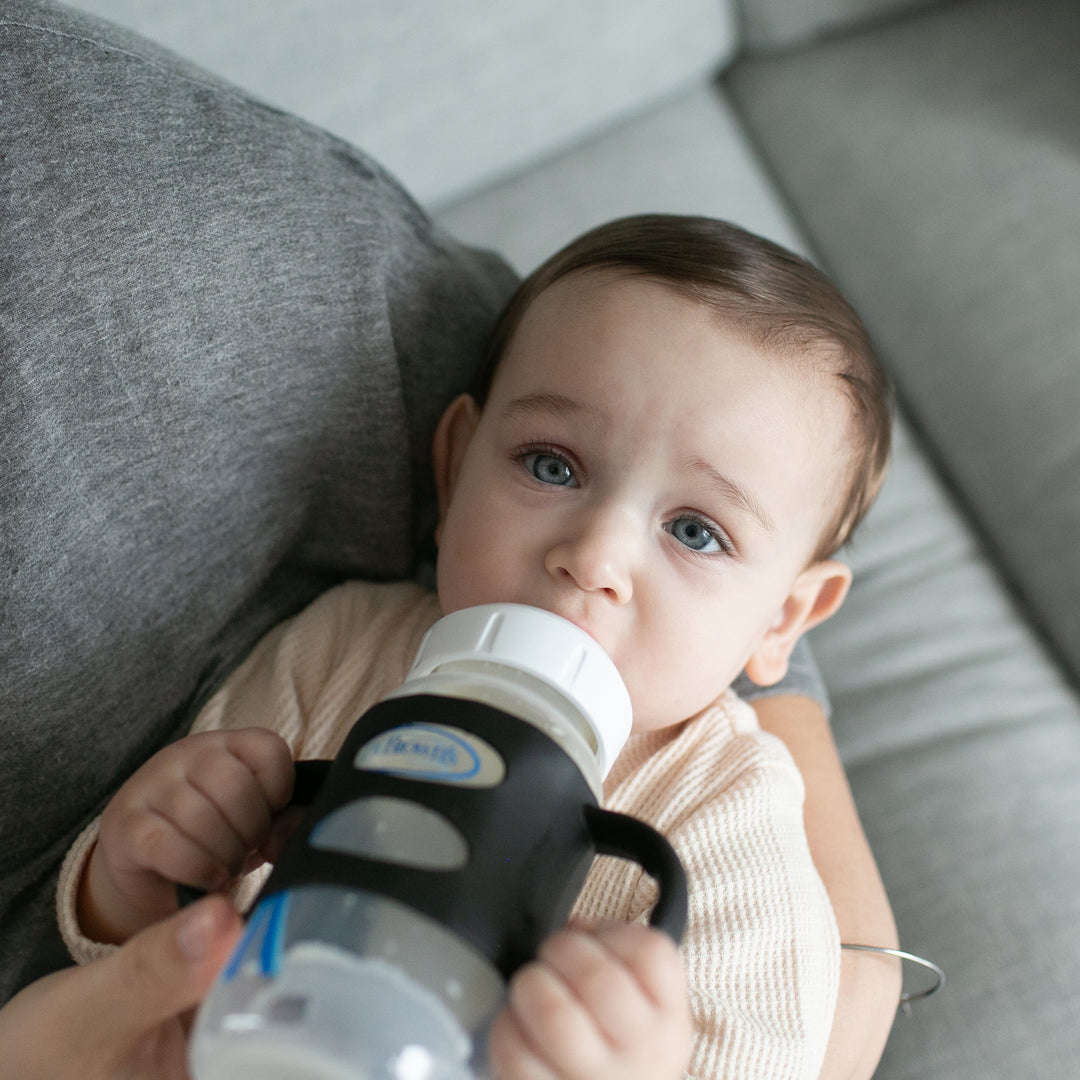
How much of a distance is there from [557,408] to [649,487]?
0.36 feet

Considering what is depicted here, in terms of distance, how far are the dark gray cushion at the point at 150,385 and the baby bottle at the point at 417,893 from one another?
335 mm

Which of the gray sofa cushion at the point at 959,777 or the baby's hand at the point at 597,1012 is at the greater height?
the baby's hand at the point at 597,1012

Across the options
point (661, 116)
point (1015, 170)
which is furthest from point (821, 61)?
point (1015, 170)

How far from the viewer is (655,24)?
5.29 ft

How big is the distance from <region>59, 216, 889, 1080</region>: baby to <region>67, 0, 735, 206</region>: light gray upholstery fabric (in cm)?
67

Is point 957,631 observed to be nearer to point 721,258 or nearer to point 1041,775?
point 1041,775

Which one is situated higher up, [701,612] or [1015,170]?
[701,612]

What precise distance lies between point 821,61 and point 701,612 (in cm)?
140

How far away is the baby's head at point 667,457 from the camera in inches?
28.1

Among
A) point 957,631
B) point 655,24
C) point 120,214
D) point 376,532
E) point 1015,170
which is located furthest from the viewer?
point 655,24

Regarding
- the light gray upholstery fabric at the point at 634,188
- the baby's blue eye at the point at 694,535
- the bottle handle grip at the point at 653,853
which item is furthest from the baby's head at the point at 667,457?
the light gray upholstery fabric at the point at 634,188

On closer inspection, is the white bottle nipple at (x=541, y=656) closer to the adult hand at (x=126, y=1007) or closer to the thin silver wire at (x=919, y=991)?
the adult hand at (x=126, y=1007)

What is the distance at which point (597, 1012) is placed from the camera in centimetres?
44

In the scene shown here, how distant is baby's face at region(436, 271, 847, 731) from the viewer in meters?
0.71
